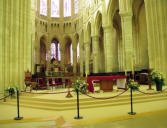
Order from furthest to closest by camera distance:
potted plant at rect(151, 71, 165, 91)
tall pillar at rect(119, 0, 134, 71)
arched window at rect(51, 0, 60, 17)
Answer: arched window at rect(51, 0, 60, 17) < tall pillar at rect(119, 0, 134, 71) < potted plant at rect(151, 71, 165, 91)

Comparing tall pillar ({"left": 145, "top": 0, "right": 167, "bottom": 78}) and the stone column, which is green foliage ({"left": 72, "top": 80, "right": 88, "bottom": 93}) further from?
the stone column

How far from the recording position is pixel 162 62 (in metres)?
10.8

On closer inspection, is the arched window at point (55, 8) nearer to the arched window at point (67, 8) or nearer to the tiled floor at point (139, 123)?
the arched window at point (67, 8)

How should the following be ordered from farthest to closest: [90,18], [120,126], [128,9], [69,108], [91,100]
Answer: [90,18]
[128,9]
[91,100]
[69,108]
[120,126]

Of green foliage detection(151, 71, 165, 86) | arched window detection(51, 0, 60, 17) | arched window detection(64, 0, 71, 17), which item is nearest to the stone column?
green foliage detection(151, 71, 165, 86)

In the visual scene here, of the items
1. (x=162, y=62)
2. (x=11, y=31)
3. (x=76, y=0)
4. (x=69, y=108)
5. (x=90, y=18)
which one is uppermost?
(x=76, y=0)

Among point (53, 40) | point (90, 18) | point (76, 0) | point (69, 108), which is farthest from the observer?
point (53, 40)

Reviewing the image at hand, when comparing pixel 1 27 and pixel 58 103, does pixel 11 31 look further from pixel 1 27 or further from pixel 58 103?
pixel 58 103

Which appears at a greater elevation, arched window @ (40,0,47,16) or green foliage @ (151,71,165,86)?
arched window @ (40,0,47,16)

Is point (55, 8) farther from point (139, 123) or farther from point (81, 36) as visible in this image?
A: point (139, 123)

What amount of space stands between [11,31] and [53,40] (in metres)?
25.9

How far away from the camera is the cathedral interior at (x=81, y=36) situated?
28.6 ft

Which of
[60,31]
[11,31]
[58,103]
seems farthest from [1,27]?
[60,31]

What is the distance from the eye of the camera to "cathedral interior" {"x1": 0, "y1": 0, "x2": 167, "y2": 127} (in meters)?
8.71
